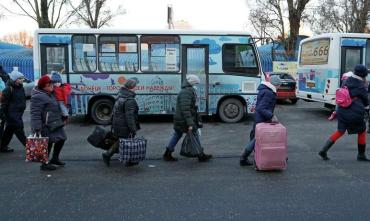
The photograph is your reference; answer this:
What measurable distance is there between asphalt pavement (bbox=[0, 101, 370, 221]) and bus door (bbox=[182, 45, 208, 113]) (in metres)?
3.20

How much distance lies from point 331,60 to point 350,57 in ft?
2.11

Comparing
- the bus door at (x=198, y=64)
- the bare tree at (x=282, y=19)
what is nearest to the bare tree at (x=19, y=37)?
the bare tree at (x=282, y=19)

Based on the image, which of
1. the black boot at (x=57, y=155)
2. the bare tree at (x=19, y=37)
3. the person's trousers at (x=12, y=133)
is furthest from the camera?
the bare tree at (x=19, y=37)

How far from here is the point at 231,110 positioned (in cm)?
1225

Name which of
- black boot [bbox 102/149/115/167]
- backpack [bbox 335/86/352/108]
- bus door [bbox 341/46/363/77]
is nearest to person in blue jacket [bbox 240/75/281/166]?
backpack [bbox 335/86/352/108]

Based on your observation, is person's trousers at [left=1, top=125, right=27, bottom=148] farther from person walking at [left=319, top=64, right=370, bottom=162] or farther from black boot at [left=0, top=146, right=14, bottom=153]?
person walking at [left=319, top=64, right=370, bottom=162]

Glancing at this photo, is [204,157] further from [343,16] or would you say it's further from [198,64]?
[343,16]

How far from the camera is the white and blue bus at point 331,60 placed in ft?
41.8

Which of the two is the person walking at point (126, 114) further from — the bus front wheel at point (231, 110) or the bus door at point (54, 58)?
the bus front wheel at point (231, 110)

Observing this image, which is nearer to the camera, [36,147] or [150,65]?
[36,147]

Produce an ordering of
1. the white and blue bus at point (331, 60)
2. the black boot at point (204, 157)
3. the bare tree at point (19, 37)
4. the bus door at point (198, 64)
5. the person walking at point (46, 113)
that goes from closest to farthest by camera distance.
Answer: the person walking at point (46, 113) → the black boot at point (204, 157) → the bus door at point (198, 64) → the white and blue bus at point (331, 60) → the bare tree at point (19, 37)

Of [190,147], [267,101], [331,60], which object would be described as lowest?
[190,147]

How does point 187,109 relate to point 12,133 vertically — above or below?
above

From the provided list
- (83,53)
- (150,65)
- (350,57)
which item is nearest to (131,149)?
(150,65)
